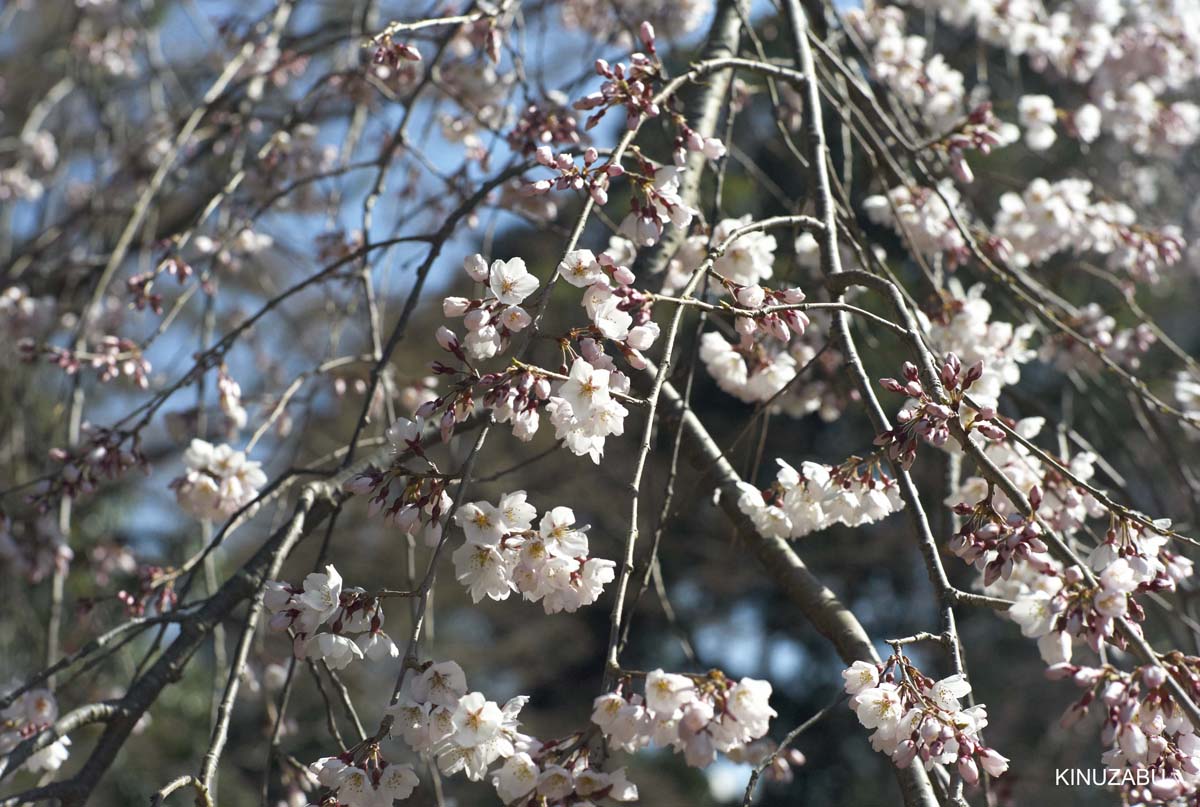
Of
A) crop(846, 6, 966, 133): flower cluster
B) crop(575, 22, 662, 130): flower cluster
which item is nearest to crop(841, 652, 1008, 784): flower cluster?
crop(575, 22, 662, 130): flower cluster

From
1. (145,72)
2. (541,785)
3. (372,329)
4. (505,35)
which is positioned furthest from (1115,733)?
(145,72)

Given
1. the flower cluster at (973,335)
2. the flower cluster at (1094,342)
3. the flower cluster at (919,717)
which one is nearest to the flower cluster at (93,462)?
the flower cluster at (919,717)

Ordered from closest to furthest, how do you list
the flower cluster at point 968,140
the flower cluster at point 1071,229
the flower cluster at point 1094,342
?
1. the flower cluster at point 968,140
2. the flower cluster at point 1094,342
3. the flower cluster at point 1071,229

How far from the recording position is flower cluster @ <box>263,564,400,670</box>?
1.17 metres

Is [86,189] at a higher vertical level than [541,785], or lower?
lower

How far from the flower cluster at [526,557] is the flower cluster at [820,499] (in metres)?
0.34

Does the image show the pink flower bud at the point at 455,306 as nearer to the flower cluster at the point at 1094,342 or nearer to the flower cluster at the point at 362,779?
the flower cluster at the point at 362,779

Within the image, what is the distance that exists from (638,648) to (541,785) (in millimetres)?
7497

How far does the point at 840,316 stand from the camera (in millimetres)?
1415

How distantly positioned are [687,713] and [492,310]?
482 mm

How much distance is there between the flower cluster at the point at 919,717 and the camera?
111 cm

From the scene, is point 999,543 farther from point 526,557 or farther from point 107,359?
point 107,359

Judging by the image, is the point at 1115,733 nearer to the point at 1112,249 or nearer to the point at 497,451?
the point at 1112,249

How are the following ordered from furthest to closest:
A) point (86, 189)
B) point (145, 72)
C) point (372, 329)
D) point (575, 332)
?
point (145, 72) < point (86, 189) < point (372, 329) < point (575, 332)
